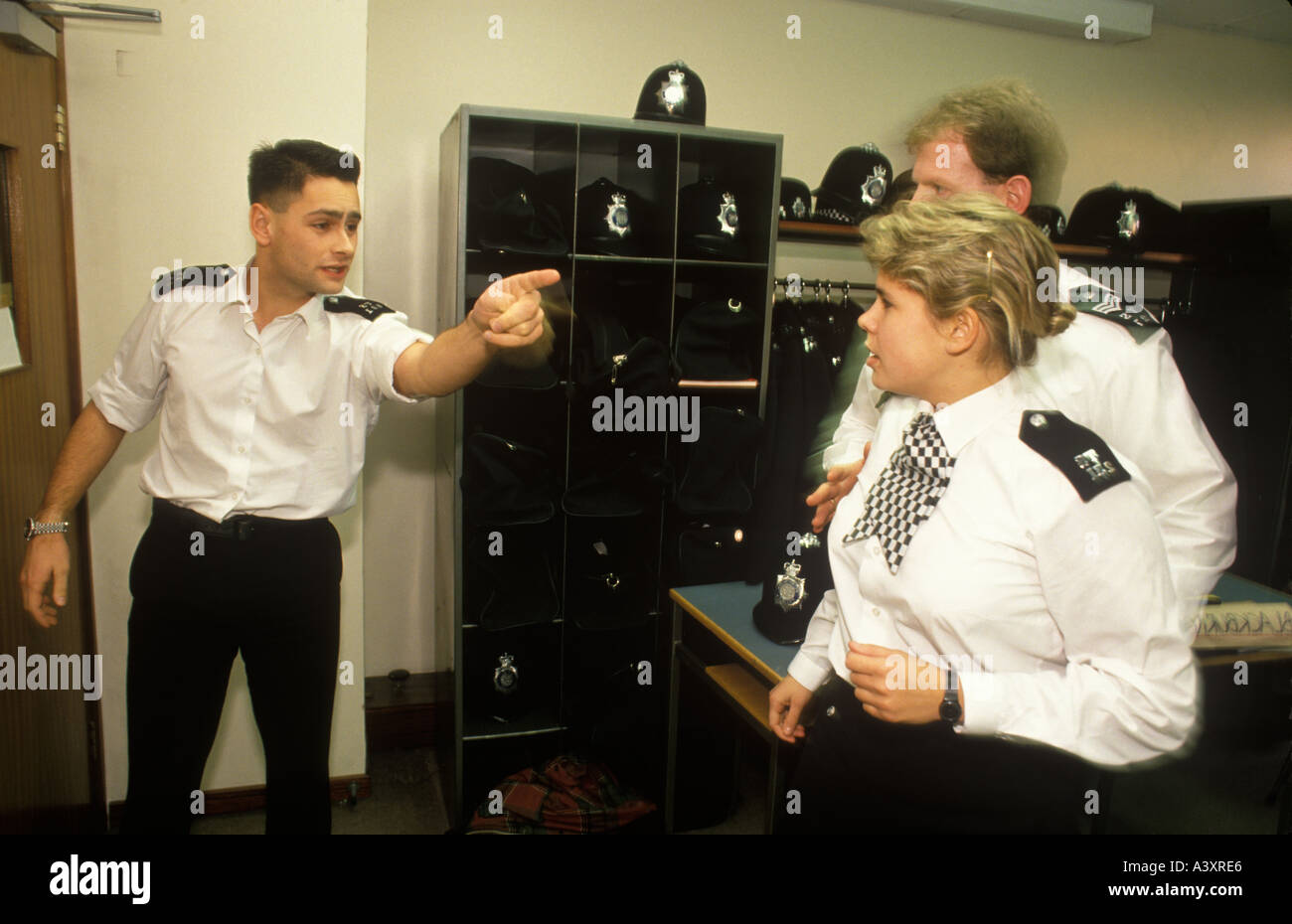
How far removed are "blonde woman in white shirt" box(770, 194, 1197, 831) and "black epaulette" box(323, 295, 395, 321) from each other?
1173 millimetres

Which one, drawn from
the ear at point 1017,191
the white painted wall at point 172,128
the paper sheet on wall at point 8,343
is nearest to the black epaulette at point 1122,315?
the ear at point 1017,191

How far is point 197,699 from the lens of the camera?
1.76m

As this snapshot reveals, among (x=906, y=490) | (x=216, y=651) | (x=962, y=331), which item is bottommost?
(x=216, y=651)

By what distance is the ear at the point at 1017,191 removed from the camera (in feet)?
4.59

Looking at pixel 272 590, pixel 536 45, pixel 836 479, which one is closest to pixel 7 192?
pixel 272 590

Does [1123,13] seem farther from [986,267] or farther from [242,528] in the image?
[242,528]

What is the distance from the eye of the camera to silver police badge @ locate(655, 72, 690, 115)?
7.91ft

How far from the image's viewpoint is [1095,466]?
1.01 metres

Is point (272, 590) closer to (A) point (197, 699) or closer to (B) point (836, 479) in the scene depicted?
(A) point (197, 699)

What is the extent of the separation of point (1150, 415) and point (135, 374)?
6.39 feet

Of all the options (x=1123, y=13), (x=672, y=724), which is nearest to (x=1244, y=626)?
(x=672, y=724)

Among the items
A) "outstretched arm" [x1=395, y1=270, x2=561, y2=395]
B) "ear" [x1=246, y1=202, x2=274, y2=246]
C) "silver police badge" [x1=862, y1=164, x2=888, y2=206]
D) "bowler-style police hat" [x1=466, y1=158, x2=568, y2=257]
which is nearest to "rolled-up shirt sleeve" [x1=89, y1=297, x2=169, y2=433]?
"ear" [x1=246, y1=202, x2=274, y2=246]

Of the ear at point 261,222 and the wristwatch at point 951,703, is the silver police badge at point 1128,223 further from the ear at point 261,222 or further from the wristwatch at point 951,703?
the ear at point 261,222

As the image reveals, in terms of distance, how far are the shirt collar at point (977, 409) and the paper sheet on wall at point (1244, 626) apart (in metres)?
0.81
